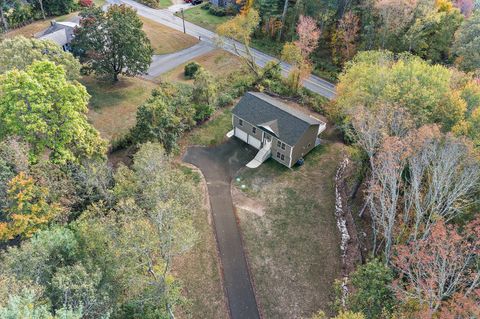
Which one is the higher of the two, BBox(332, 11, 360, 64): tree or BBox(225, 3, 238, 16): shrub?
BBox(332, 11, 360, 64): tree

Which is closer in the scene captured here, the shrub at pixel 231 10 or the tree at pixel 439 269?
the tree at pixel 439 269

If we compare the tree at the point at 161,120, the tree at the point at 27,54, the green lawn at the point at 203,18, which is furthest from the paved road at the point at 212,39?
the tree at the point at 27,54

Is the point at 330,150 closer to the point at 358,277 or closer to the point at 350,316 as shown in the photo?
the point at 358,277

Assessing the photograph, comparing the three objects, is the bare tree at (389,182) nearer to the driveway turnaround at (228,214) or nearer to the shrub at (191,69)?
the driveway turnaround at (228,214)

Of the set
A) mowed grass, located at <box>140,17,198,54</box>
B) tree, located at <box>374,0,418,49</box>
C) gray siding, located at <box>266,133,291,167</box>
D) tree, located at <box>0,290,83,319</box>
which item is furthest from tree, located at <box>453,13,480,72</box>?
tree, located at <box>0,290,83,319</box>

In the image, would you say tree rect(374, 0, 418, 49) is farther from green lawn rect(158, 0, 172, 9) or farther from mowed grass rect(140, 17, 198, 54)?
green lawn rect(158, 0, 172, 9)

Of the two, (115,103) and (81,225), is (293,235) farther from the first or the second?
(115,103)

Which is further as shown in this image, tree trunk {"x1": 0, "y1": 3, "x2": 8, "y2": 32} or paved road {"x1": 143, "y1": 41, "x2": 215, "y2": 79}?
tree trunk {"x1": 0, "y1": 3, "x2": 8, "y2": 32}
